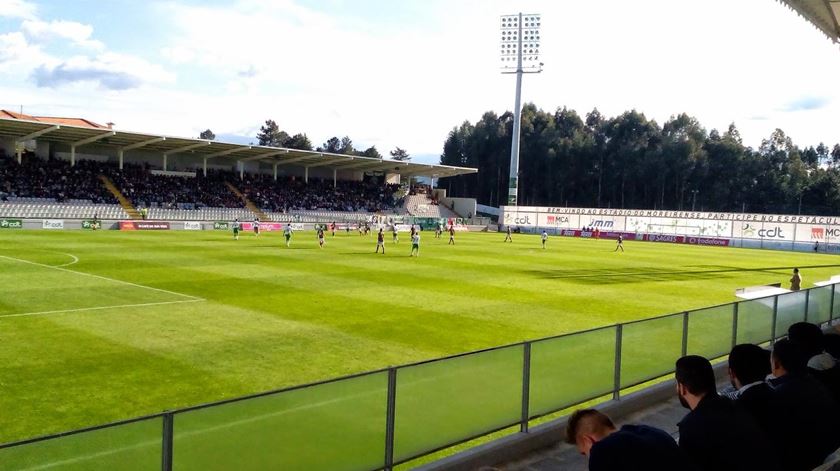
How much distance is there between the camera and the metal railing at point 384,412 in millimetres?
4840

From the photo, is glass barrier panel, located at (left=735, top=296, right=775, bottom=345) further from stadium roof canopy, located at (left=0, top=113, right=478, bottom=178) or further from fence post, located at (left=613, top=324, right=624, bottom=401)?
stadium roof canopy, located at (left=0, top=113, right=478, bottom=178)

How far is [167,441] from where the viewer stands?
4934 millimetres

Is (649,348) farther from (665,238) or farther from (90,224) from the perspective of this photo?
(665,238)

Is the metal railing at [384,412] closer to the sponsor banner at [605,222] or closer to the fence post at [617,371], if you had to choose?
the fence post at [617,371]

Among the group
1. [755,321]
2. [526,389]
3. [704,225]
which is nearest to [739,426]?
[526,389]

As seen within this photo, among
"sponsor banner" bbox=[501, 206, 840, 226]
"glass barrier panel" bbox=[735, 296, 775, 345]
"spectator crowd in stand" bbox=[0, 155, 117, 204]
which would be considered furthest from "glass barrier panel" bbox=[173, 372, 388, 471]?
"sponsor banner" bbox=[501, 206, 840, 226]

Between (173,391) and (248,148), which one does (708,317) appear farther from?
(248,148)

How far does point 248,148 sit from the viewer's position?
67.4 metres

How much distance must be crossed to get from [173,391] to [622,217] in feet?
217

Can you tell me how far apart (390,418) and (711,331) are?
7.06 m

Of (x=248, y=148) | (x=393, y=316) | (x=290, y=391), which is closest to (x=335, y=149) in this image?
(x=248, y=148)

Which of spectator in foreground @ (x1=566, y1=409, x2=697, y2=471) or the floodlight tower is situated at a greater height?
the floodlight tower

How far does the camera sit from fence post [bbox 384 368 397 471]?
6.32m

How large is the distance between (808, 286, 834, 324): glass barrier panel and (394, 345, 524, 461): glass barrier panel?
9.60m
